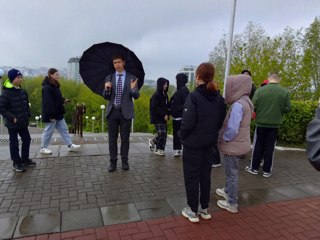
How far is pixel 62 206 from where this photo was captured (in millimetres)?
3527

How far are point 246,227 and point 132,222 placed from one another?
1.33 meters

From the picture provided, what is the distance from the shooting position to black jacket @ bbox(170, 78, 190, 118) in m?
5.41

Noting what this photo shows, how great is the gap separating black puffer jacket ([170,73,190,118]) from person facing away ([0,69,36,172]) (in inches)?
108

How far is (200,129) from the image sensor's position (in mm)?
3119

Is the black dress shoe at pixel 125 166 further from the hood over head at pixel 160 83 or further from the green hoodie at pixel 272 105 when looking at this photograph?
the green hoodie at pixel 272 105

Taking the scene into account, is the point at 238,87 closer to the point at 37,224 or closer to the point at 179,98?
the point at 179,98

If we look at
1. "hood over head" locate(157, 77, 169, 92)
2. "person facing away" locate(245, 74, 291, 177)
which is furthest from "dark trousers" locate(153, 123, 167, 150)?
"person facing away" locate(245, 74, 291, 177)

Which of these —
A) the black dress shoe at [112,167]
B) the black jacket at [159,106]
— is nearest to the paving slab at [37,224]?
the black dress shoe at [112,167]

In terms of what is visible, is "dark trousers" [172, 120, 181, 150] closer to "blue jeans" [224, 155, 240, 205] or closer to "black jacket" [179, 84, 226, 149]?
"blue jeans" [224, 155, 240, 205]

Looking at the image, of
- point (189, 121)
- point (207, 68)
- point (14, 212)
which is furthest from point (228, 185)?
point (14, 212)

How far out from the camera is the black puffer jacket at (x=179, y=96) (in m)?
5.40

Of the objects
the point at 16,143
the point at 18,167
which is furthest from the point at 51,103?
the point at 18,167

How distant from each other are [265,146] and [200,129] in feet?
8.29

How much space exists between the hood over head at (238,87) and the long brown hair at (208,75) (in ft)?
1.48
